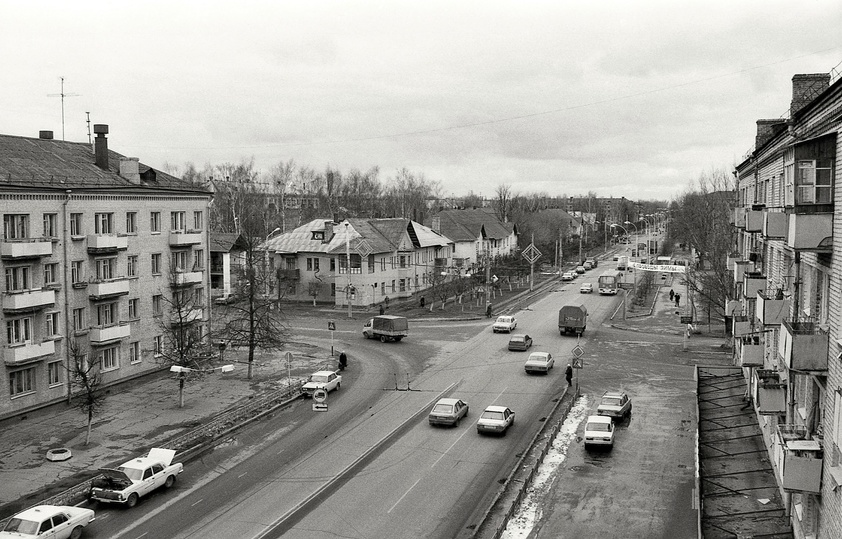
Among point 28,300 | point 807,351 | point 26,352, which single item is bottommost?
point 26,352

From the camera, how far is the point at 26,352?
109 feet

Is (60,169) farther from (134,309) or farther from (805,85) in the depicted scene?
(805,85)

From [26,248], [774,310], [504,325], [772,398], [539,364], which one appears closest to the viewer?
[772,398]

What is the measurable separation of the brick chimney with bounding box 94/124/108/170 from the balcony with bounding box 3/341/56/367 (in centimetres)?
1066

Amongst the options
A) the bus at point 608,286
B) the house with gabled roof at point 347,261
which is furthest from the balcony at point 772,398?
the bus at point 608,286

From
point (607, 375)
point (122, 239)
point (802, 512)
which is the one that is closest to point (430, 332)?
point (607, 375)

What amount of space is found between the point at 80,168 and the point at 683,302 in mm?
58611

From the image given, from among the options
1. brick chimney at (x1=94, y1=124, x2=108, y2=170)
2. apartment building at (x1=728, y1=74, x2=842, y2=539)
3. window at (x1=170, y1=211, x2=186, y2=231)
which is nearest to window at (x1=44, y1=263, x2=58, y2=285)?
brick chimney at (x1=94, y1=124, x2=108, y2=170)

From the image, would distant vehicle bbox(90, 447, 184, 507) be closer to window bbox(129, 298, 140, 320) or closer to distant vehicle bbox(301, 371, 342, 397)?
distant vehicle bbox(301, 371, 342, 397)

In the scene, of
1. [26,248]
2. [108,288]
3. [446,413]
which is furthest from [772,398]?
[108,288]

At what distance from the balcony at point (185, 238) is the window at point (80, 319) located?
7.01 metres

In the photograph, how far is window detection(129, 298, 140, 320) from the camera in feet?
133

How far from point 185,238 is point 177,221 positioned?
3.96 ft

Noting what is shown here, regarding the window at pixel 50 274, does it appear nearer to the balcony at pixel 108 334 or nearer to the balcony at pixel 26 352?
the balcony at pixel 26 352
